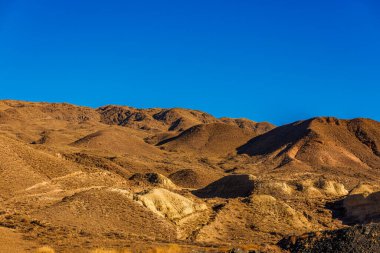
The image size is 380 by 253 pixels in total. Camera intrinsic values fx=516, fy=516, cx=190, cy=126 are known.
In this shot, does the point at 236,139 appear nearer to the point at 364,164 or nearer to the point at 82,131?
the point at 364,164

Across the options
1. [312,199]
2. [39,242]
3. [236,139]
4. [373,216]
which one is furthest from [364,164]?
[39,242]

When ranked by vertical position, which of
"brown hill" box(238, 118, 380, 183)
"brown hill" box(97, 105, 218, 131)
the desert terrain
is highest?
"brown hill" box(97, 105, 218, 131)

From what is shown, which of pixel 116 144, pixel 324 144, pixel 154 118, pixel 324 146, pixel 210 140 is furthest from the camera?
pixel 154 118

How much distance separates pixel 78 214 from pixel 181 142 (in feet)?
285

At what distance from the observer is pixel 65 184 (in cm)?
3762

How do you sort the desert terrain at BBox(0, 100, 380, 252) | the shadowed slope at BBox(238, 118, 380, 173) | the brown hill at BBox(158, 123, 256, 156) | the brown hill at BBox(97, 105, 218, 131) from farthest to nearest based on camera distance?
the brown hill at BBox(97, 105, 218, 131), the brown hill at BBox(158, 123, 256, 156), the shadowed slope at BBox(238, 118, 380, 173), the desert terrain at BBox(0, 100, 380, 252)

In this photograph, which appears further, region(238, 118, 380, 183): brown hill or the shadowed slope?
the shadowed slope

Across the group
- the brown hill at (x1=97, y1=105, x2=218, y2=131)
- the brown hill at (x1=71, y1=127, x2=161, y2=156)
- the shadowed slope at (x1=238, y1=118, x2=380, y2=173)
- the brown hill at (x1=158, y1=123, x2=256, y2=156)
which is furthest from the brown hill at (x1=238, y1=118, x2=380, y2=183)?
the brown hill at (x1=97, y1=105, x2=218, y2=131)

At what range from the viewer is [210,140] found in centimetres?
11219

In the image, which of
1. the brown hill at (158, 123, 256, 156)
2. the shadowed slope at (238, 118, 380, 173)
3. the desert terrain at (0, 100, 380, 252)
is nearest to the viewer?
the desert terrain at (0, 100, 380, 252)

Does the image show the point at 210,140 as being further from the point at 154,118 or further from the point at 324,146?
the point at 154,118

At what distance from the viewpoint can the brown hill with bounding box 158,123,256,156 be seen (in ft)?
352

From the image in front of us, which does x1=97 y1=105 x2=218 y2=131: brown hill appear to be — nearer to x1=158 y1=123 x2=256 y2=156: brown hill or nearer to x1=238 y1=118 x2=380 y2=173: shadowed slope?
x1=158 y1=123 x2=256 y2=156: brown hill

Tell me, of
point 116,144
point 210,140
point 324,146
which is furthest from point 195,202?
point 210,140
